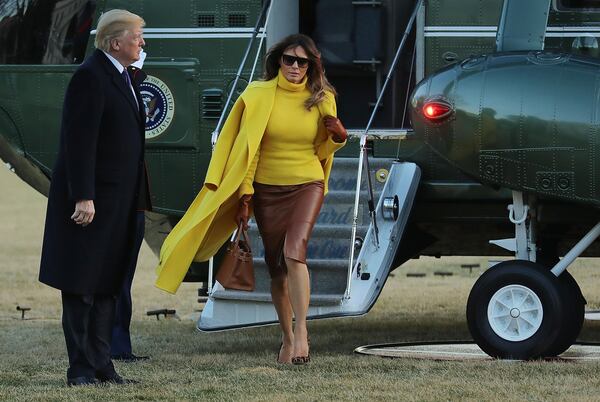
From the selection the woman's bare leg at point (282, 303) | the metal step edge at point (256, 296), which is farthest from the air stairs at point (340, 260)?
the woman's bare leg at point (282, 303)

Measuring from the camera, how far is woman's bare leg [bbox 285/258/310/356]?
792 cm

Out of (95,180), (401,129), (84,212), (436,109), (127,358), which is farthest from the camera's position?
(401,129)

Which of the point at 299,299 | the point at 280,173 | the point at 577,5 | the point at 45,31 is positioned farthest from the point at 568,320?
the point at 45,31

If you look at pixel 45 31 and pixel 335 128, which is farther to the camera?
pixel 45 31

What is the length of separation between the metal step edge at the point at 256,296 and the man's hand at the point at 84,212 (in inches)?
79.9

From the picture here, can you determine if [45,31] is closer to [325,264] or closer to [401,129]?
[401,129]

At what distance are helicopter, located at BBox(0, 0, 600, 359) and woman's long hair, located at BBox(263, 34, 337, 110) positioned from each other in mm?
765

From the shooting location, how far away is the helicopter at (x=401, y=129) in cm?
827

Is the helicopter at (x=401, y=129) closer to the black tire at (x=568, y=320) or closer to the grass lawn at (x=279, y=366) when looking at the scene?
the black tire at (x=568, y=320)

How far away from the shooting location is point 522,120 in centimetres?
827

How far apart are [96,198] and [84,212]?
0.20 meters

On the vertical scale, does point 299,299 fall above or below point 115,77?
below

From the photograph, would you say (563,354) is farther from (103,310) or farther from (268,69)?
(103,310)

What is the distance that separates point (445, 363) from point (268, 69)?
6.18 feet
